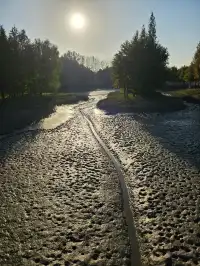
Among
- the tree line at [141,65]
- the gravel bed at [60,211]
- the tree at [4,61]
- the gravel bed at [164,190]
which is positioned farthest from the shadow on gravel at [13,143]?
the tree line at [141,65]

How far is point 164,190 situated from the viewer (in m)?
14.1

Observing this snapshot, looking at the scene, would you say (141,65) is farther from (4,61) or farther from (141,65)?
(4,61)

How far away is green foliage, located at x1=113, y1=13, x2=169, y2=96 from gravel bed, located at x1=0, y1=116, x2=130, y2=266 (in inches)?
2025

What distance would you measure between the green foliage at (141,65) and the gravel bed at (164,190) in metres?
43.2

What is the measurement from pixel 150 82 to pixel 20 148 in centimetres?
5242

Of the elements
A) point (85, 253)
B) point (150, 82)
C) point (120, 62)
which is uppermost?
point (120, 62)

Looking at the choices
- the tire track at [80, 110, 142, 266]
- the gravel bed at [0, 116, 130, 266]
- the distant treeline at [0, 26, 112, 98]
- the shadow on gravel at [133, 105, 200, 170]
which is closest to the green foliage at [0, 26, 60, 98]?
the distant treeline at [0, 26, 112, 98]

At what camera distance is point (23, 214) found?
12.0m

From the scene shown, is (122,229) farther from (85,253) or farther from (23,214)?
(23,214)

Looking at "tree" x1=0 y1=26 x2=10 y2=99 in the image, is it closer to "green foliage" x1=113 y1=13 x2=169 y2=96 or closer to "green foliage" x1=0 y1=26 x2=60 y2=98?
"green foliage" x1=0 y1=26 x2=60 y2=98

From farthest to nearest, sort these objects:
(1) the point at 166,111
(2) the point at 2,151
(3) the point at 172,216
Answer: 1. (1) the point at 166,111
2. (2) the point at 2,151
3. (3) the point at 172,216

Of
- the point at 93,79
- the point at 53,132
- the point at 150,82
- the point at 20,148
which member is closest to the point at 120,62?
the point at 150,82

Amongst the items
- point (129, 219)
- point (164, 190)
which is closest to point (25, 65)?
point (164, 190)

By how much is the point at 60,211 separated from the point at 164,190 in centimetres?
503
